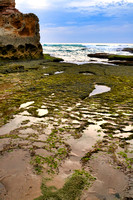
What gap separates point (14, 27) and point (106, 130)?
31.3 metres

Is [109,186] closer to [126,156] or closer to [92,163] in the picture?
[92,163]

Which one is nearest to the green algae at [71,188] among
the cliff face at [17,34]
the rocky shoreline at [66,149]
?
the rocky shoreline at [66,149]

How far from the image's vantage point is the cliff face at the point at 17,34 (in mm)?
30828

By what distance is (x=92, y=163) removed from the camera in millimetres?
4625

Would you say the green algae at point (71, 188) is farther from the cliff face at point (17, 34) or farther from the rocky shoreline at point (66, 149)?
the cliff face at point (17, 34)

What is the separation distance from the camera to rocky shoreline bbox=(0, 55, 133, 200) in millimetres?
3691

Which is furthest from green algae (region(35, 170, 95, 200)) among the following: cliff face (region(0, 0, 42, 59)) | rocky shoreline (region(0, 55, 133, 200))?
cliff face (region(0, 0, 42, 59))

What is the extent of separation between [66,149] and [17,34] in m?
31.4

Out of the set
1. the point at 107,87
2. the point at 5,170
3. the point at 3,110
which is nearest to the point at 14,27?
the point at 107,87

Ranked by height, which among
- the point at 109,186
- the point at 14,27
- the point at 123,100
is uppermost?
the point at 14,27

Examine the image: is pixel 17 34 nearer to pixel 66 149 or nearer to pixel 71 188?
pixel 66 149

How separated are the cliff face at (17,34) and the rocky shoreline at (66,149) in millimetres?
24177

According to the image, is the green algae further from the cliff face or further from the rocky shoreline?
the cliff face

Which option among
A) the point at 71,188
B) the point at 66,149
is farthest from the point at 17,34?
the point at 71,188
